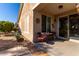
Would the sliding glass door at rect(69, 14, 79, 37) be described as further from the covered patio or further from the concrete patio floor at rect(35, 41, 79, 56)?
the concrete patio floor at rect(35, 41, 79, 56)

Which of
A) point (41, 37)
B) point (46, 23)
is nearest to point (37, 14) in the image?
point (46, 23)

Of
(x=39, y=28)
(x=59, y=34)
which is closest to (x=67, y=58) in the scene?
(x=39, y=28)

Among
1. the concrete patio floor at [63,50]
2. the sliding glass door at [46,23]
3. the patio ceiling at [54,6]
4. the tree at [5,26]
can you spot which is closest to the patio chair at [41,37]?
the sliding glass door at [46,23]

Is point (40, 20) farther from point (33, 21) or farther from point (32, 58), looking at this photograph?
point (32, 58)

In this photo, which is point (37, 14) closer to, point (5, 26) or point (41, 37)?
point (41, 37)

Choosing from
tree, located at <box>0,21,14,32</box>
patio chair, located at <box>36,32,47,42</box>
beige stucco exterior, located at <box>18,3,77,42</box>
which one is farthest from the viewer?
tree, located at <box>0,21,14,32</box>

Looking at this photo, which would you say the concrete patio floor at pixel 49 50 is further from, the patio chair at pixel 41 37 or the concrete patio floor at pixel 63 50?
the patio chair at pixel 41 37

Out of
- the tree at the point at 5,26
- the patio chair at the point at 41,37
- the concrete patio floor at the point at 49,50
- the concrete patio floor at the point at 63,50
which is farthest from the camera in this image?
the tree at the point at 5,26

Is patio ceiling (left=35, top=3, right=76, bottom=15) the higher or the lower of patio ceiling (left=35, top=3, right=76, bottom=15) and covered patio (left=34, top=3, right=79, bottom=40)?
the higher

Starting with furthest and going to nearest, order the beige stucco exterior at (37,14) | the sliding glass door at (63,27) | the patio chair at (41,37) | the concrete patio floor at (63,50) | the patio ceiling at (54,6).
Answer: the sliding glass door at (63,27)
the patio chair at (41,37)
the beige stucco exterior at (37,14)
the patio ceiling at (54,6)
the concrete patio floor at (63,50)

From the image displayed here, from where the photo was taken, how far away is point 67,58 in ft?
15.6

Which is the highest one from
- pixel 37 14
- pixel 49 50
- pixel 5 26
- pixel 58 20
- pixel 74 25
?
pixel 37 14

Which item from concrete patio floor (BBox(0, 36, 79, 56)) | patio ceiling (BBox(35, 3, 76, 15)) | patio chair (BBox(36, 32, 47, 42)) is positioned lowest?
concrete patio floor (BBox(0, 36, 79, 56))

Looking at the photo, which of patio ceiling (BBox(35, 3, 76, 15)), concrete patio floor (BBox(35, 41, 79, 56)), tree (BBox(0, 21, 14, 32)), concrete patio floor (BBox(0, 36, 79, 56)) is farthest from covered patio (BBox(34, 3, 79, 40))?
tree (BBox(0, 21, 14, 32))
